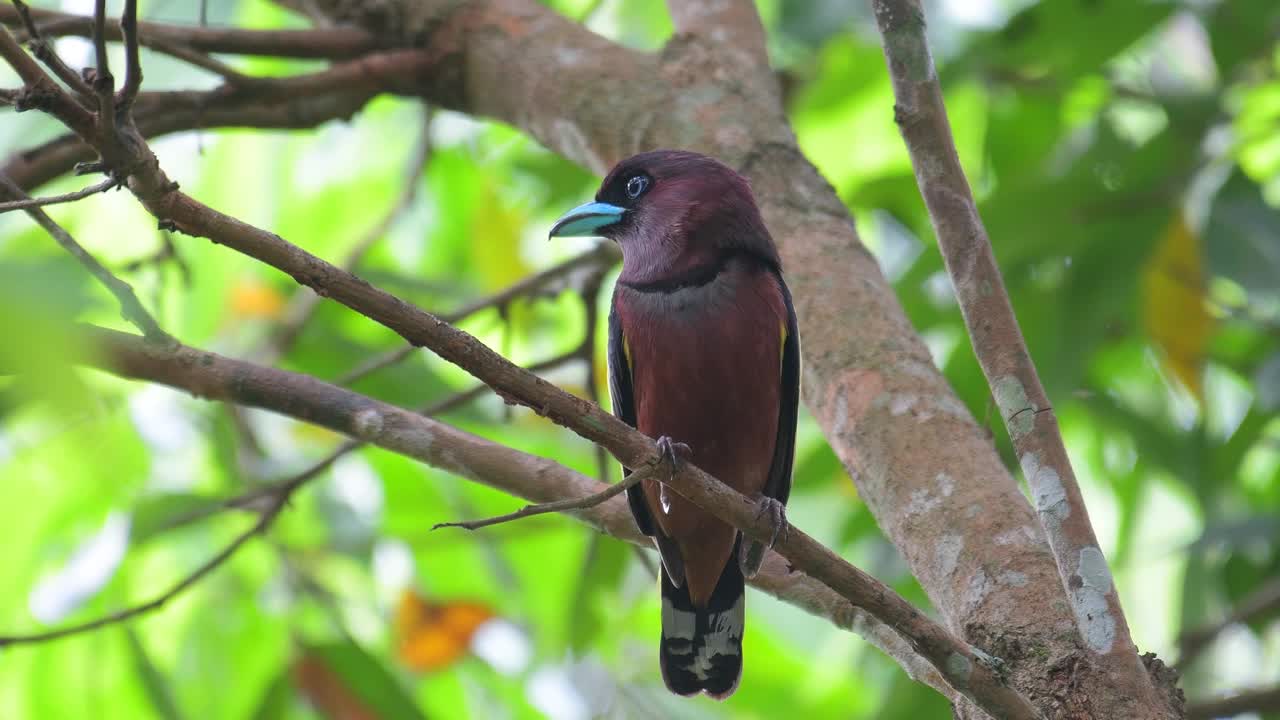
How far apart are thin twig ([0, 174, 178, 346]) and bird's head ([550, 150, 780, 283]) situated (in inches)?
57.6

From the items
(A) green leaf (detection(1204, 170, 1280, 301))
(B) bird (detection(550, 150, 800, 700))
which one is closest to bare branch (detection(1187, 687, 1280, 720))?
(B) bird (detection(550, 150, 800, 700))

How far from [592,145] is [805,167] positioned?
70cm

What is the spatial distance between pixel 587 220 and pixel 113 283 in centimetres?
195

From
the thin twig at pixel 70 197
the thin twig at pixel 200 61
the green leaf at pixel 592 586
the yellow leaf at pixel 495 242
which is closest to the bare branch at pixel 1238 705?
the green leaf at pixel 592 586

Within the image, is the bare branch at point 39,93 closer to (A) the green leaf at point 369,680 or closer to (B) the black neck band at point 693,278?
(B) the black neck band at point 693,278

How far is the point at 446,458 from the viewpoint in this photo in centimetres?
294

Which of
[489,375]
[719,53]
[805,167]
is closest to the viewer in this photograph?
[489,375]

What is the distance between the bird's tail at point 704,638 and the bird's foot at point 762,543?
9.8 inches

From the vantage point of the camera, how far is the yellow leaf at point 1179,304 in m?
4.62

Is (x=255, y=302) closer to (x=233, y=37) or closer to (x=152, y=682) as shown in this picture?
(x=233, y=37)

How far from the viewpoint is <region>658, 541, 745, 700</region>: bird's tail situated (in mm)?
3871

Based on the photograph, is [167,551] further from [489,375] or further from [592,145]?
[489,375]

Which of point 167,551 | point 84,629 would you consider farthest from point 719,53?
point 167,551

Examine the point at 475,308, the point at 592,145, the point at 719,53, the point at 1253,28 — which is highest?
the point at 1253,28
